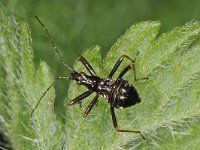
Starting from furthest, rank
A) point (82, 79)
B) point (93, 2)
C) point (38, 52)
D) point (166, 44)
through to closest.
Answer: point (93, 2)
point (38, 52)
point (82, 79)
point (166, 44)

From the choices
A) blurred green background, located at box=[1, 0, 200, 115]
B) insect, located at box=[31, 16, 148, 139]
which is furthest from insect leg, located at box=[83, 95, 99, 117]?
blurred green background, located at box=[1, 0, 200, 115]

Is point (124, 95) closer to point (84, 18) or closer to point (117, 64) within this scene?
point (117, 64)

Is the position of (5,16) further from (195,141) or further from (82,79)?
(195,141)

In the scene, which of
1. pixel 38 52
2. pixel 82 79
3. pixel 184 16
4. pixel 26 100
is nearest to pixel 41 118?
pixel 26 100

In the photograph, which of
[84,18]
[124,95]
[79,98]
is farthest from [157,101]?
[84,18]

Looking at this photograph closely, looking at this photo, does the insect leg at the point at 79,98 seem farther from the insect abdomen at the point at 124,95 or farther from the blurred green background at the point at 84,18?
the blurred green background at the point at 84,18

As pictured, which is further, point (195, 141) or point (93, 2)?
point (93, 2)

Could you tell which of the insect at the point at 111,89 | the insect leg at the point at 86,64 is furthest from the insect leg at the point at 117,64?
the insect leg at the point at 86,64
